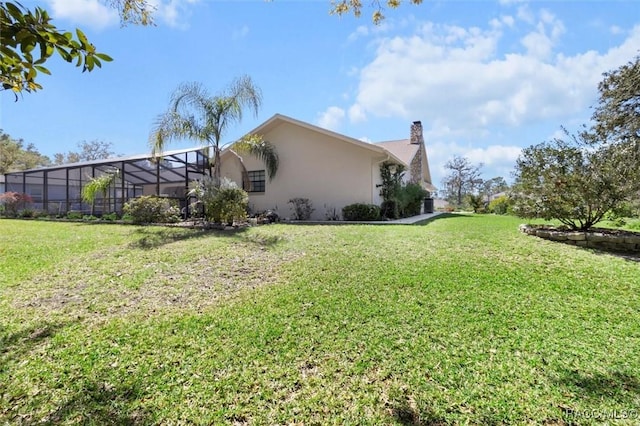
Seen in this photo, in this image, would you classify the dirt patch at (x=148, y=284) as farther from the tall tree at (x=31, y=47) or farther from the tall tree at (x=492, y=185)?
the tall tree at (x=492, y=185)

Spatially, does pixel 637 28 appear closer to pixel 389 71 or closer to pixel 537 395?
pixel 389 71

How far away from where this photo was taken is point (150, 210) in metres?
12.6

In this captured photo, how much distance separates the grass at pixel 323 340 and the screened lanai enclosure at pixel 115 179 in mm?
10729

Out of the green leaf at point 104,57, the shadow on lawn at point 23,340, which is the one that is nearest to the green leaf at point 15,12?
the green leaf at point 104,57

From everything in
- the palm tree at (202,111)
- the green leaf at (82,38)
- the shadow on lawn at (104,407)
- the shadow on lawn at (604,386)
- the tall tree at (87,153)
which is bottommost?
the shadow on lawn at (104,407)

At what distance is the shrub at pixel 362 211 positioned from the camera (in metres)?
13.6

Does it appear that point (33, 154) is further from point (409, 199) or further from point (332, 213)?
point (409, 199)

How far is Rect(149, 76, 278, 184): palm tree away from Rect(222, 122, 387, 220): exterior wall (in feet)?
12.1

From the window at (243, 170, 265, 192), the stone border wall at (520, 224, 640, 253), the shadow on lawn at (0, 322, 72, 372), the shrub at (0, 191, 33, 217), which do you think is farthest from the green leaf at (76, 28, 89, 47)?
the shrub at (0, 191, 33, 217)

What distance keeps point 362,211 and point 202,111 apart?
25.3 ft

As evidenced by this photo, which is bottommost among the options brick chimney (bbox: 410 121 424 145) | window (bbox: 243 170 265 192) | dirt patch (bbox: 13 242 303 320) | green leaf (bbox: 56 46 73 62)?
dirt patch (bbox: 13 242 303 320)

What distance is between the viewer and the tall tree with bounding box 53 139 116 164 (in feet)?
142

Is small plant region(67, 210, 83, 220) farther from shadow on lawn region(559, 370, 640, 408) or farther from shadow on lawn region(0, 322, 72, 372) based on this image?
shadow on lawn region(559, 370, 640, 408)

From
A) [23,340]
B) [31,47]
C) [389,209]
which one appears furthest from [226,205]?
[31,47]
